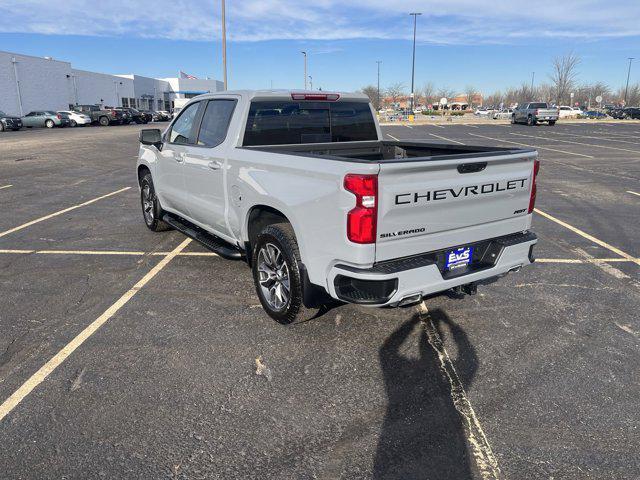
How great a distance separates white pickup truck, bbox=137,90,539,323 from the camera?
3234mm

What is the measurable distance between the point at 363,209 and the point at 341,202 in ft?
0.54

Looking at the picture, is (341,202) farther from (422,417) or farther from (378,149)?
(378,149)

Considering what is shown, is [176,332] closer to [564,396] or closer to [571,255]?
[564,396]

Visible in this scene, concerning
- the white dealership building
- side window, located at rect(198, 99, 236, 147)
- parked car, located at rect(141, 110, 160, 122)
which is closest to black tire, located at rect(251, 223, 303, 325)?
side window, located at rect(198, 99, 236, 147)

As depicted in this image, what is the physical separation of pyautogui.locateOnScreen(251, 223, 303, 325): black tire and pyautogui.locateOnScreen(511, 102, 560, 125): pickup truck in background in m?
42.0

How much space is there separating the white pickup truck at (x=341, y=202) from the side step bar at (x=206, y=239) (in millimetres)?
37

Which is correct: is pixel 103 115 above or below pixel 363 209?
above

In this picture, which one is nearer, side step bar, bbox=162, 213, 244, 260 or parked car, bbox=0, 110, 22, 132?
side step bar, bbox=162, 213, 244, 260

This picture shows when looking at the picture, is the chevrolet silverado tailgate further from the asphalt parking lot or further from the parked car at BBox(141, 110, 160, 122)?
the parked car at BBox(141, 110, 160, 122)

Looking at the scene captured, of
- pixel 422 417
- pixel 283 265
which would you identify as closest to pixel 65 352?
pixel 283 265

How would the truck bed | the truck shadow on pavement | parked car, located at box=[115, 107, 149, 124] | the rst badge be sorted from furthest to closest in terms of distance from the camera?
parked car, located at box=[115, 107, 149, 124]
the truck bed
the rst badge
the truck shadow on pavement

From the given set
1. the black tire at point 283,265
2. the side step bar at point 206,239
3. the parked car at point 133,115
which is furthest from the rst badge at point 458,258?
the parked car at point 133,115

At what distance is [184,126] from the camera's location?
582 cm

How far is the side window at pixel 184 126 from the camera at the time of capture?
5.62 m
